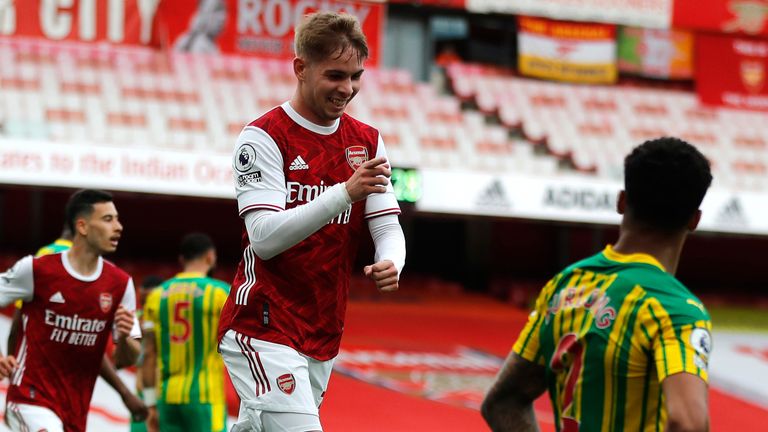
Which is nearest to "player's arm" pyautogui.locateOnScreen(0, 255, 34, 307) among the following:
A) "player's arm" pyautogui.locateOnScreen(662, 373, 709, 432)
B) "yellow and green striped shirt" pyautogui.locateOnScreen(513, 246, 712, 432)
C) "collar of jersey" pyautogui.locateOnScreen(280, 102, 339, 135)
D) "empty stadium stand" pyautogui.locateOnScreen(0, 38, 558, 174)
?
"collar of jersey" pyautogui.locateOnScreen(280, 102, 339, 135)

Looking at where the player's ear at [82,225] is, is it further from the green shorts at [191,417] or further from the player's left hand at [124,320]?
the green shorts at [191,417]

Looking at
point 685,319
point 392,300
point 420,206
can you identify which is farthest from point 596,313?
point 392,300

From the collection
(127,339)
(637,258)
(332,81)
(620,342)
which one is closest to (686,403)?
(620,342)

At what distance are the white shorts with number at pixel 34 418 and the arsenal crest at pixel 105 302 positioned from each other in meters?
0.56

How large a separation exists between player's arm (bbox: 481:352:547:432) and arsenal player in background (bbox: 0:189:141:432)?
2887mm

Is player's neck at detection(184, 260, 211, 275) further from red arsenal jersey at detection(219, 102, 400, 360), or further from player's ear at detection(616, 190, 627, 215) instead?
player's ear at detection(616, 190, 627, 215)

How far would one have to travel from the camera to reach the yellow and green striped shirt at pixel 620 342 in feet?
8.52

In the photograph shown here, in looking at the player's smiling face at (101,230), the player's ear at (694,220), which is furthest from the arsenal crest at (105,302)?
the player's ear at (694,220)

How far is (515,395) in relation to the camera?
2961 mm

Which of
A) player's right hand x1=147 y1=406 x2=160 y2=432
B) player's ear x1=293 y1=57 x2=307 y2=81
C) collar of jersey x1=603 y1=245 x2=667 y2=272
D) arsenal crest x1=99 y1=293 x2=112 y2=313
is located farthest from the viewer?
player's right hand x1=147 y1=406 x2=160 y2=432

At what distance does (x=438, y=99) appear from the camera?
18.5m

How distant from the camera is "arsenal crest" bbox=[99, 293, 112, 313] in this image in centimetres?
574

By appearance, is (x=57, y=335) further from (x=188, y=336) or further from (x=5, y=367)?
(x=188, y=336)

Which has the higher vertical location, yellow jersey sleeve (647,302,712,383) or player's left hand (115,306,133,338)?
yellow jersey sleeve (647,302,712,383)
